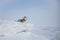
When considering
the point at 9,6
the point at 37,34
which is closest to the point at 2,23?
the point at 9,6

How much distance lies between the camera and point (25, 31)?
185 centimetres

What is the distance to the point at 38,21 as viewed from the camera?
6.31 feet

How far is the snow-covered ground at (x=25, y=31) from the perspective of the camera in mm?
1807

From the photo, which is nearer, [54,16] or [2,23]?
[2,23]

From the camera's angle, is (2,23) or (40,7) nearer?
(2,23)

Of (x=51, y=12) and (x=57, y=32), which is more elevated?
(x=51, y=12)

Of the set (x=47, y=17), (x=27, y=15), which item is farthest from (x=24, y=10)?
(x=47, y=17)

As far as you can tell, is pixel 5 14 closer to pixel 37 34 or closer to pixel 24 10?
pixel 24 10

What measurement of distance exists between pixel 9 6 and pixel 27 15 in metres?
0.31

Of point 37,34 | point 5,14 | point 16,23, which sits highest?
point 5,14

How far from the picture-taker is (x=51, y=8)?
77.7 inches

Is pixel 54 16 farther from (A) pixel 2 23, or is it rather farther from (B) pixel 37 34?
(A) pixel 2 23

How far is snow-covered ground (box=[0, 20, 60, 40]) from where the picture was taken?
5.93ft

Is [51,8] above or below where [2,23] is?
above
